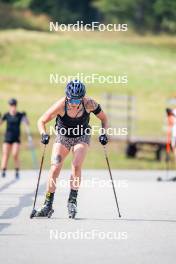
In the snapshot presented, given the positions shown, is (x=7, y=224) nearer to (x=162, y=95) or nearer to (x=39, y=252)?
(x=39, y=252)

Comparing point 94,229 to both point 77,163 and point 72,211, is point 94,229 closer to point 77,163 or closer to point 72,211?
point 72,211

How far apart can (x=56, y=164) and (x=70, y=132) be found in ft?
1.48

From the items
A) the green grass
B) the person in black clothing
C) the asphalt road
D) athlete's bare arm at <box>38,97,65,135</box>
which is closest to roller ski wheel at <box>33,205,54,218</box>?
the asphalt road

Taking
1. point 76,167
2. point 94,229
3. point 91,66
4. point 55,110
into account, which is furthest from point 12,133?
point 91,66

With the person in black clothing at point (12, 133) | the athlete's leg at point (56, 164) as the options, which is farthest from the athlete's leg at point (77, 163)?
the person in black clothing at point (12, 133)

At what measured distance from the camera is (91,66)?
219 ft

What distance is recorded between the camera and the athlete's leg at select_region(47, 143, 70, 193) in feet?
43.9

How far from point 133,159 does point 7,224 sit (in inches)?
833

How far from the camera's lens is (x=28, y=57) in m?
64.3

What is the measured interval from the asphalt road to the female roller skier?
0.33 m

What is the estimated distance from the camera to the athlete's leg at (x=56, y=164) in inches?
526

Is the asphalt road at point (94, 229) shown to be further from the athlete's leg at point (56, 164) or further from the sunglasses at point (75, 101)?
the sunglasses at point (75, 101)

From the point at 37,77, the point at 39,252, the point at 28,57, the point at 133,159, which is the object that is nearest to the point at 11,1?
the point at 28,57

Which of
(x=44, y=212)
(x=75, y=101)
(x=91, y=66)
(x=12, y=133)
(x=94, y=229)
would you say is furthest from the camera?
(x=91, y=66)
